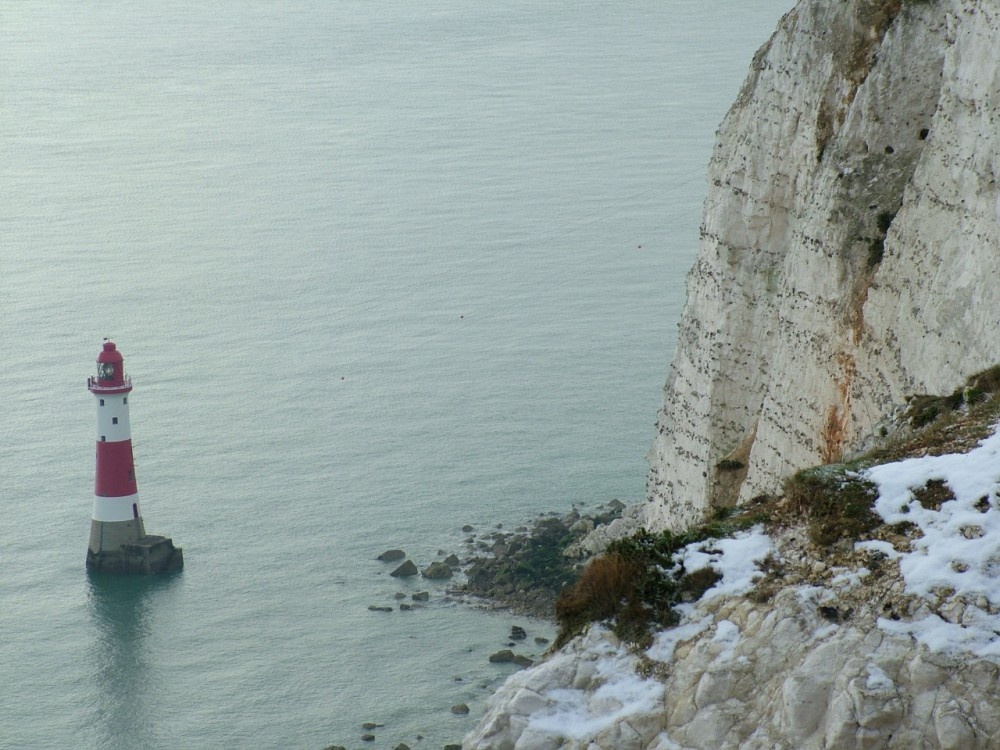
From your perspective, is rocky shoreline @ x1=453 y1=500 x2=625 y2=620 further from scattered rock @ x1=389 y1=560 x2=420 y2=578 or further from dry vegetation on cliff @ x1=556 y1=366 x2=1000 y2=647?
dry vegetation on cliff @ x1=556 y1=366 x2=1000 y2=647

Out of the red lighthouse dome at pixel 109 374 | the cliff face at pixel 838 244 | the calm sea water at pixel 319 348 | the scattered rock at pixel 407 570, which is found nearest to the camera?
the cliff face at pixel 838 244

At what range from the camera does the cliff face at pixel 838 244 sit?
21172 millimetres

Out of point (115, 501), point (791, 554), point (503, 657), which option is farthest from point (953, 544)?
point (115, 501)

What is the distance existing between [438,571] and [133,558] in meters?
11.8

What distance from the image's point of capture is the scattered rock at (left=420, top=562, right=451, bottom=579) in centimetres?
4869

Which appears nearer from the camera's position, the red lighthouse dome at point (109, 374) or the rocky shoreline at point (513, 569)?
the rocky shoreline at point (513, 569)

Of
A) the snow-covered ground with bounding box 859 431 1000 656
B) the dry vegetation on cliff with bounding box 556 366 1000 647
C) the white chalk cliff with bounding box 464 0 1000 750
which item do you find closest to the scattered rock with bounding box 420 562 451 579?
the white chalk cliff with bounding box 464 0 1000 750

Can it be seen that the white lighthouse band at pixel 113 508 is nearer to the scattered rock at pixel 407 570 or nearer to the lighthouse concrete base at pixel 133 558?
the lighthouse concrete base at pixel 133 558

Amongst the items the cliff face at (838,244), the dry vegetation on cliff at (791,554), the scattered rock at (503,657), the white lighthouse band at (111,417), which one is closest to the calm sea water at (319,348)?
the scattered rock at (503,657)

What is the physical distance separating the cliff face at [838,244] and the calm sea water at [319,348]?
1430 centimetres

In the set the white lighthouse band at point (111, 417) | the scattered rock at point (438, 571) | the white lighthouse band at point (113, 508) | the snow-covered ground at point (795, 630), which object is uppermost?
the snow-covered ground at point (795, 630)

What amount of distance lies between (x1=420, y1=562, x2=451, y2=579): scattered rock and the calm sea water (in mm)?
584

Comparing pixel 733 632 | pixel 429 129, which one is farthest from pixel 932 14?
pixel 429 129

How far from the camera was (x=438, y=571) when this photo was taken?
160ft
